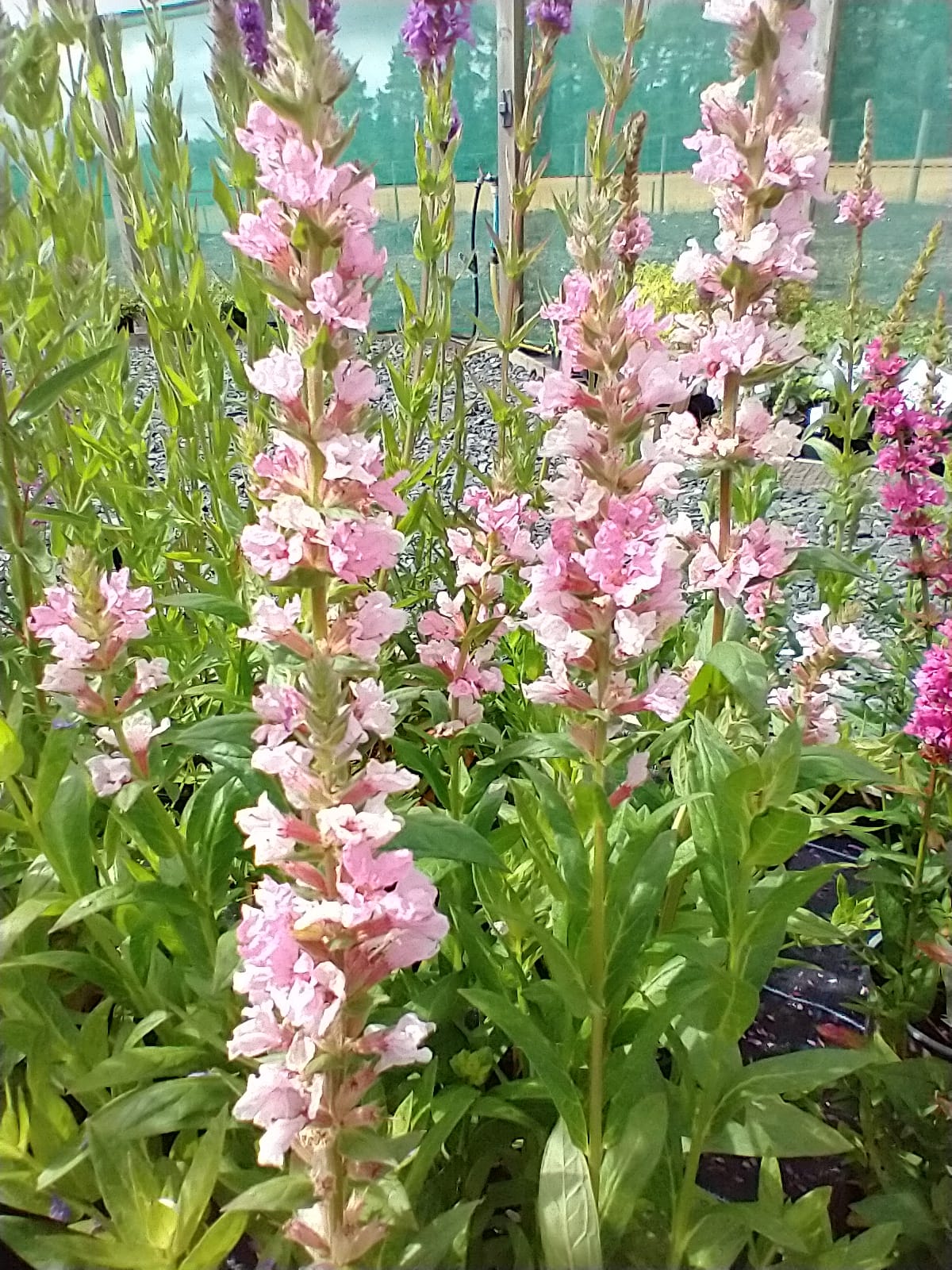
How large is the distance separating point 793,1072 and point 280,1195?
13.2 inches

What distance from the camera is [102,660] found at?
62cm

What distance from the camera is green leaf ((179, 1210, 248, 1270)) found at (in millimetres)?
549

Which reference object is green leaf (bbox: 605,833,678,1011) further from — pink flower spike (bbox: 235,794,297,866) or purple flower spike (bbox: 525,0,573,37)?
purple flower spike (bbox: 525,0,573,37)

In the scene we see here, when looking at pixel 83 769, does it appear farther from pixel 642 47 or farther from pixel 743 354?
pixel 642 47

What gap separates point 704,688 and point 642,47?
1376 millimetres

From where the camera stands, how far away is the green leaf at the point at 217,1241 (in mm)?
Result: 549

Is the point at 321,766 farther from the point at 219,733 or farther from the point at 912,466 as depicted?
the point at 912,466

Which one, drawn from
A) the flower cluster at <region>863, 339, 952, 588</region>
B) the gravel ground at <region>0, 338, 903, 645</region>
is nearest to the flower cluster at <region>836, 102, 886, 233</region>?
the flower cluster at <region>863, 339, 952, 588</region>

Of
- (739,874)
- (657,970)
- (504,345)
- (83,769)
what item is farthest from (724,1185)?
(504,345)

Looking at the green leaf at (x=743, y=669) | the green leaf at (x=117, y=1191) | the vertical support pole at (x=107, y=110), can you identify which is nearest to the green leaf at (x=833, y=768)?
the green leaf at (x=743, y=669)

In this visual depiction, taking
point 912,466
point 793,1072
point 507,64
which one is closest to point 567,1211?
point 793,1072

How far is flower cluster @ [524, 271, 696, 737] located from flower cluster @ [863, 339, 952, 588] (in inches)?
25.2

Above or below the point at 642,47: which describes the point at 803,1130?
below

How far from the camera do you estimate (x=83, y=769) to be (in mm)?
688
